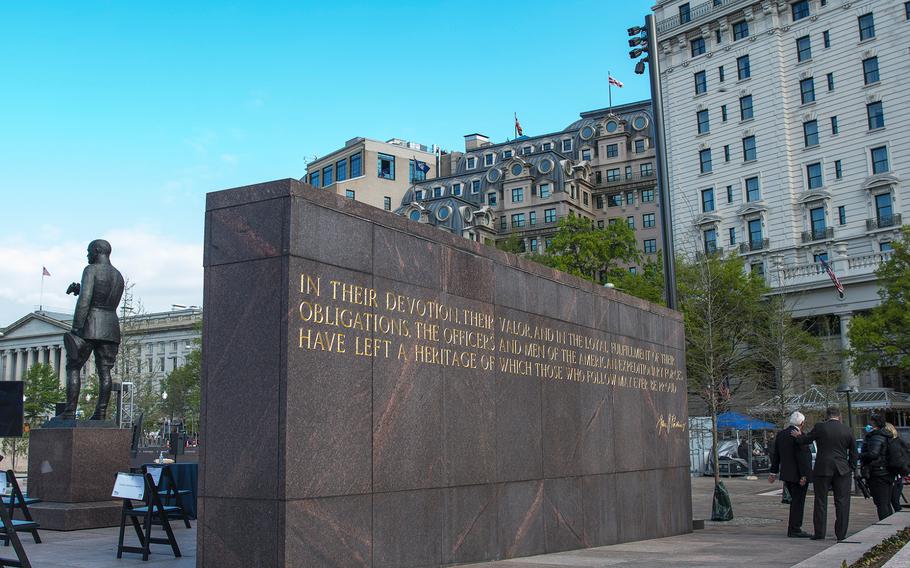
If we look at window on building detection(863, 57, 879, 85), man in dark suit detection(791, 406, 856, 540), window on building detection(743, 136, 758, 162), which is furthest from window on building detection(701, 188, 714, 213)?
man in dark suit detection(791, 406, 856, 540)

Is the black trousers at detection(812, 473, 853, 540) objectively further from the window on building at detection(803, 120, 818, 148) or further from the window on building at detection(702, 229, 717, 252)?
the window on building at detection(702, 229, 717, 252)

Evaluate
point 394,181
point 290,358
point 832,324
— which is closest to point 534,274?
point 290,358

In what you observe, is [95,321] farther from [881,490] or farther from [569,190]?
[569,190]

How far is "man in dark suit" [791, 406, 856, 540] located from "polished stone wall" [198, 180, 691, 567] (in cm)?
318

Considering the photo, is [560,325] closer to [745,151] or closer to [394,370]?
[394,370]

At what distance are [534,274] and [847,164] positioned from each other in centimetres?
5682

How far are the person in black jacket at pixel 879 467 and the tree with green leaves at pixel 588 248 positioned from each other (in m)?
41.5

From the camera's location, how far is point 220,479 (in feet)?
23.9

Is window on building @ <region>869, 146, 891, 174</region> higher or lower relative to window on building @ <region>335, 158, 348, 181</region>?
lower

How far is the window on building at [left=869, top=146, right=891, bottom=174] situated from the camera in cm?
5891

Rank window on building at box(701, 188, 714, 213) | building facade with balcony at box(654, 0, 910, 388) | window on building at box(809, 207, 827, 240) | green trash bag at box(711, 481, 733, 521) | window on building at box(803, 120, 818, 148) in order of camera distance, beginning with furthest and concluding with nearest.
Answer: window on building at box(701, 188, 714, 213) < window on building at box(803, 120, 818, 148) < window on building at box(809, 207, 827, 240) < building facade with balcony at box(654, 0, 910, 388) < green trash bag at box(711, 481, 733, 521)

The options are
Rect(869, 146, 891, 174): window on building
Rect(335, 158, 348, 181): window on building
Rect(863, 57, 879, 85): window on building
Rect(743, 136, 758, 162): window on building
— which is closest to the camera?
Rect(869, 146, 891, 174): window on building

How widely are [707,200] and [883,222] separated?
14161 mm

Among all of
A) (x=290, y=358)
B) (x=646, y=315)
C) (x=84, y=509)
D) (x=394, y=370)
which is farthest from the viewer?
(x=646, y=315)
